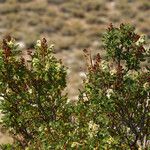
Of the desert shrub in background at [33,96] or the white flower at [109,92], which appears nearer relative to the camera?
the white flower at [109,92]

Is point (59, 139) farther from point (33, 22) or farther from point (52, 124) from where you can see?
point (33, 22)

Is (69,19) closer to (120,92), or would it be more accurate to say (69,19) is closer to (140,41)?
(140,41)

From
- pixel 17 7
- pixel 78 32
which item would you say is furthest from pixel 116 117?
pixel 17 7

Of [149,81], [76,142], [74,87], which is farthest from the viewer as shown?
[74,87]

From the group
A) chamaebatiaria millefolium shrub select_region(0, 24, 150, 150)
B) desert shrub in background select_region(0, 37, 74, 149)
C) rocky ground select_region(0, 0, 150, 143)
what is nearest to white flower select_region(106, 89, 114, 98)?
chamaebatiaria millefolium shrub select_region(0, 24, 150, 150)

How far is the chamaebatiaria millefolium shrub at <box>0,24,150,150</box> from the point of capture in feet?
40.5

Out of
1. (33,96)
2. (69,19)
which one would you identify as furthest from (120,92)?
(69,19)

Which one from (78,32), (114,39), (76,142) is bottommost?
(76,142)

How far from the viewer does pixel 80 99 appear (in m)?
14.0

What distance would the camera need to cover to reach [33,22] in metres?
52.8

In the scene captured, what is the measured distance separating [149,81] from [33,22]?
41.0 metres

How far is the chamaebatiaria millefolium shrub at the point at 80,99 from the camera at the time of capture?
12352 millimetres

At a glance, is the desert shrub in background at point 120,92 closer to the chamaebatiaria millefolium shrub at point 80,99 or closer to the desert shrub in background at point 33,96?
the chamaebatiaria millefolium shrub at point 80,99

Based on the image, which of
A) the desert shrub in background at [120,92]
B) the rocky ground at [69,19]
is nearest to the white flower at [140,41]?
the desert shrub in background at [120,92]
